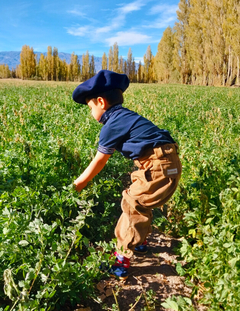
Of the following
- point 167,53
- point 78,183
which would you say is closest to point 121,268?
point 78,183

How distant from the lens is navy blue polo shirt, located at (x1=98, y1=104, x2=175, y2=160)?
209 cm

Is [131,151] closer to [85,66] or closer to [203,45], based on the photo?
[203,45]

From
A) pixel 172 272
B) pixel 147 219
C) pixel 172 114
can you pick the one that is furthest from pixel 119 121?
pixel 172 114

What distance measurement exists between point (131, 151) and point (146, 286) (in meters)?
1.23

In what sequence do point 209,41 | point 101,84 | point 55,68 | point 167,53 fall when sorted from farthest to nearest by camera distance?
point 55,68 → point 167,53 → point 209,41 → point 101,84

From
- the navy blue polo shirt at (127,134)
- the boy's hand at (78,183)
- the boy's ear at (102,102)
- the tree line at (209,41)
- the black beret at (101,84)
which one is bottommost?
the boy's hand at (78,183)

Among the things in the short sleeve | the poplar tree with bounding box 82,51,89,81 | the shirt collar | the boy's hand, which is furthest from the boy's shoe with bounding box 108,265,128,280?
the poplar tree with bounding box 82,51,89,81

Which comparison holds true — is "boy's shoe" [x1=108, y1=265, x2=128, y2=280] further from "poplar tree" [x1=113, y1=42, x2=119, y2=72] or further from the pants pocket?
"poplar tree" [x1=113, y1=42, x2=119, y2=72]

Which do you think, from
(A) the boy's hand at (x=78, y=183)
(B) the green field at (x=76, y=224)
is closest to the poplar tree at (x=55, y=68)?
(B) the green field at (x=76, y=224)

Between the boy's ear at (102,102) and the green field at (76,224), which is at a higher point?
the boy's ear at (102,102)

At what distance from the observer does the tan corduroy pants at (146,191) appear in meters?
2.11

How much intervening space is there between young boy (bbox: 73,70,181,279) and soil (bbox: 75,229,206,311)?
0.13 metres

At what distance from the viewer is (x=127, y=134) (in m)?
2.14

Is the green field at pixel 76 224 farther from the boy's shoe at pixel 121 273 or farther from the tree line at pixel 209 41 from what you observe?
the tree line at pixel 209 41
